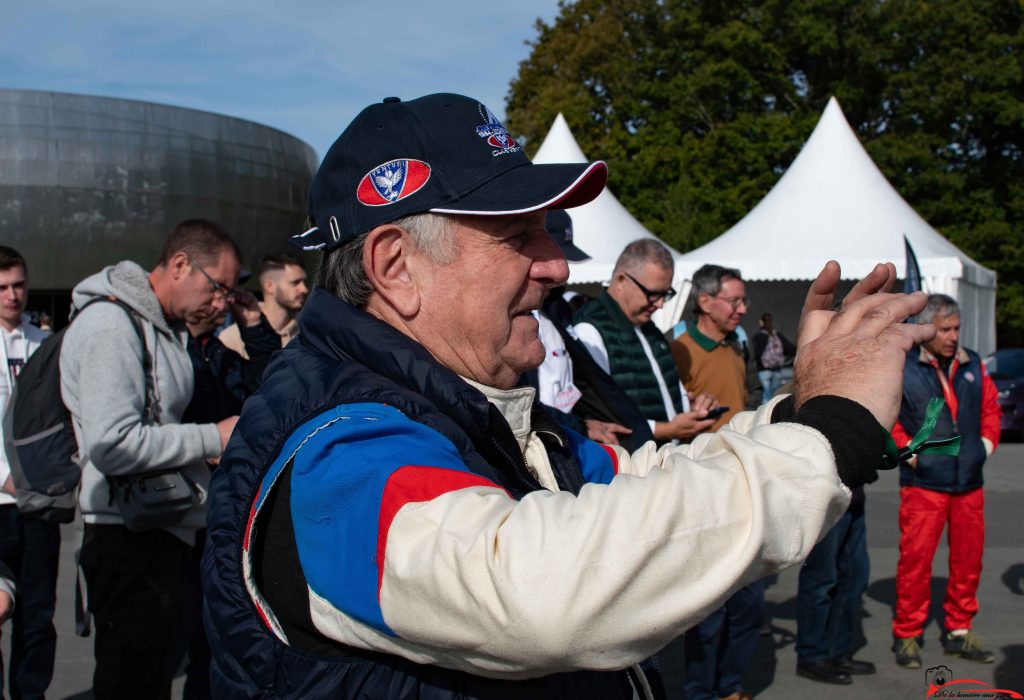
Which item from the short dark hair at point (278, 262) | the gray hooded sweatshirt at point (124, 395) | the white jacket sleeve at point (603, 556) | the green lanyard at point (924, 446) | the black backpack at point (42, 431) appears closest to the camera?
the white jacket sleeve at point (603, 556)

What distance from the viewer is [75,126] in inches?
1459

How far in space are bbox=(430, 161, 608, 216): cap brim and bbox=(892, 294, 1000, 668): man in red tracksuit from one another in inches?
→ 171

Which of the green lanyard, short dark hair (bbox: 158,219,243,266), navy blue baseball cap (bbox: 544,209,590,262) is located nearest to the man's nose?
the green lanyard

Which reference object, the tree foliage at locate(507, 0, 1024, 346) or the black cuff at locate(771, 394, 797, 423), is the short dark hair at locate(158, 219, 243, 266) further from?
the tree foliage at locate(507, 0, 1024, 346)

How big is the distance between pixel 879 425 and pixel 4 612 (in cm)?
196

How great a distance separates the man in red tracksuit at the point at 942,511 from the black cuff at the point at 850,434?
444 cm

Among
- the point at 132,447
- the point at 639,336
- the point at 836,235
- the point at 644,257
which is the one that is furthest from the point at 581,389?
the point at 836,235

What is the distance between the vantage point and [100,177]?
37.2 metres

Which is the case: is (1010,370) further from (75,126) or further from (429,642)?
(75,126)

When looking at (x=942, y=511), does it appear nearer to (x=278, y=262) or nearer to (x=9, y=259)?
(x=278, y=262)

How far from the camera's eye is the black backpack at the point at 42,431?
3695 mm

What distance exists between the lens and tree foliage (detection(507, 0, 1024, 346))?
27.0 meters

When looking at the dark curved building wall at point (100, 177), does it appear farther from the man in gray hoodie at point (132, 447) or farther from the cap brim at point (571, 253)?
the man in gray hoodie at point (132, 447)

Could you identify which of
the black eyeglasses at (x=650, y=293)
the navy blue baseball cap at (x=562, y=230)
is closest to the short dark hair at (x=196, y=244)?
the navy blue baseball cap at (x=562, y=230)
